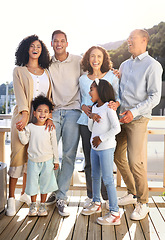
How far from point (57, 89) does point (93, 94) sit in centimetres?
39

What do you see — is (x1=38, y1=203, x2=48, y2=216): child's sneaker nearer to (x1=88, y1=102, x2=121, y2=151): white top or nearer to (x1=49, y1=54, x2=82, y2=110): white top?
(x1=88, y1=102, x2=121, y2=151): white top

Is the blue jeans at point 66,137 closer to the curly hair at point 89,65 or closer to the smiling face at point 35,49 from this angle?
the curly hair at point 89,65

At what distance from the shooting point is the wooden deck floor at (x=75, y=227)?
7.62 feet

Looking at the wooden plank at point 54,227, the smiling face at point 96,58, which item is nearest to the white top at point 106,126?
the smiling face at point 96,58

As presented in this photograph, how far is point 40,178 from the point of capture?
265 cm

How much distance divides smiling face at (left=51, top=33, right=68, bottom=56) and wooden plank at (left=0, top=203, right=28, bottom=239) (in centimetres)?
140

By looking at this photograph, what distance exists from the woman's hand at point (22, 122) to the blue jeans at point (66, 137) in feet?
0.84

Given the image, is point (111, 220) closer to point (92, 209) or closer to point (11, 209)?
point (92, 209)

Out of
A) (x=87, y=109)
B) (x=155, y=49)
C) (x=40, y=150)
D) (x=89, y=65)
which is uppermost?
(x=155, y=49)

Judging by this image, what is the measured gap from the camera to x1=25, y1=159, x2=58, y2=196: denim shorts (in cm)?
260

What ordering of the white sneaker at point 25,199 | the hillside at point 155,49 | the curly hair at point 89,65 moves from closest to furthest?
the curly hair at point 89,65, the white sneaker at point 25,199, the hillside at point 155,49

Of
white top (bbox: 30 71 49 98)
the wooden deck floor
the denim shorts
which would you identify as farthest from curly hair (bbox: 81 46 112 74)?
the wooden deck floor

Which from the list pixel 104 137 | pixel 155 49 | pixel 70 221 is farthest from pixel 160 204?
pixel 155 49

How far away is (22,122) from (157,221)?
1380mm
